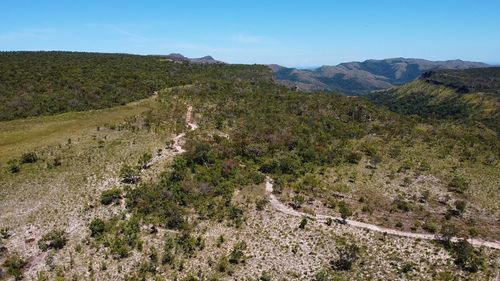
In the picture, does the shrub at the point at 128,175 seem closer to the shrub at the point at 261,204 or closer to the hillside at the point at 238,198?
the hillside at the point at 238,198

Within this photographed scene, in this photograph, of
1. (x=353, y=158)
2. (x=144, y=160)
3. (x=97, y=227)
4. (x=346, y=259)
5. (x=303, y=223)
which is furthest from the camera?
(x=353, y=158)

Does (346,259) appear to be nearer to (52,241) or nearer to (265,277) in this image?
(265,277)

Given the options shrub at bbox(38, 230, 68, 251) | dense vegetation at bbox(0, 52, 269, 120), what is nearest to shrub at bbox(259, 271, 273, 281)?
shrub at bbox(38, 230, 68, 251)

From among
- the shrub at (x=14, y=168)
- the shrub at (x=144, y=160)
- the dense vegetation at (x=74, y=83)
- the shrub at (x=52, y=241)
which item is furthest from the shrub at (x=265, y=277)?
the dense vegetation at (x=74, y=83)

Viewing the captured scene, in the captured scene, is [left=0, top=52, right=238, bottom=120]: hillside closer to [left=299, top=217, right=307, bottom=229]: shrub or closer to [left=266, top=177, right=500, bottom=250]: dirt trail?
[left=266, top=177, right=500, bottom=250]: dirt trail

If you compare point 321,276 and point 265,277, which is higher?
point 321,276

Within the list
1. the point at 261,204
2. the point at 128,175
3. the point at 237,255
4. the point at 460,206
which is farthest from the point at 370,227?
the point at 128,175

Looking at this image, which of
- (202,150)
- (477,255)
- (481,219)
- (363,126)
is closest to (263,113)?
(363,126)
